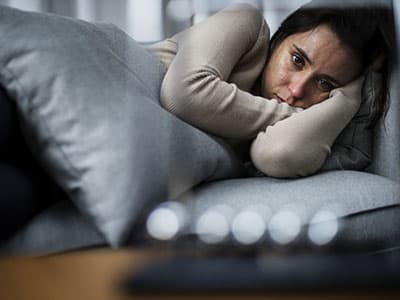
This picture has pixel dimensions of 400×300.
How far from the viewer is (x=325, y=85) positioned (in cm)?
106

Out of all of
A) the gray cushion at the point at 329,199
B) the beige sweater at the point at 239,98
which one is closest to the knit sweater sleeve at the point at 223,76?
the beige sweater at the point at 239,98

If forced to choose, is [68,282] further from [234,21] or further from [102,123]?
[234,21]

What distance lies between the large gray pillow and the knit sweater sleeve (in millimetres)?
75

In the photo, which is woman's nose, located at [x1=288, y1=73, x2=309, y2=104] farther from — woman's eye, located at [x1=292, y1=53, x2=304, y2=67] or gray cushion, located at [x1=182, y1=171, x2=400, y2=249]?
gray cushion, located at [x1=182, y1=171, x2=400, y2=249]

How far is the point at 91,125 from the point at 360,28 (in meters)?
0.48

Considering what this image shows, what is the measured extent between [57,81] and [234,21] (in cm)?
32

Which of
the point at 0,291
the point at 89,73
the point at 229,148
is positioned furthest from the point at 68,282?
the point at 229,148

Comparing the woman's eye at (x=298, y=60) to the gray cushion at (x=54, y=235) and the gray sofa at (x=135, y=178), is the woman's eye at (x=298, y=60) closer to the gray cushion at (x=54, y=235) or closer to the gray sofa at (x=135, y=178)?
the gray sofa at (x=135, y=178)

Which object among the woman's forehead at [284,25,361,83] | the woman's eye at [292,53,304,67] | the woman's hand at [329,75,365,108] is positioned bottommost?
the woman's hand at [329,75,365,108]

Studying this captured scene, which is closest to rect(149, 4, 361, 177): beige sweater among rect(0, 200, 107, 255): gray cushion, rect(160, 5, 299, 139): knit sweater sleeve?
rect(160, 5, 299, 139): knit sweater sleeve

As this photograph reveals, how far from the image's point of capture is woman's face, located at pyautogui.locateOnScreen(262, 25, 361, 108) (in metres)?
1.03

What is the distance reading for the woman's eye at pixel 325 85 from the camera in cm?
105

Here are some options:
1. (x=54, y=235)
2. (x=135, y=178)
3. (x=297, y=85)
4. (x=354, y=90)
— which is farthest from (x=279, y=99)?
(x=54, y=235)

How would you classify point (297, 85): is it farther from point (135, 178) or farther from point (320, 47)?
point (135, 178)
